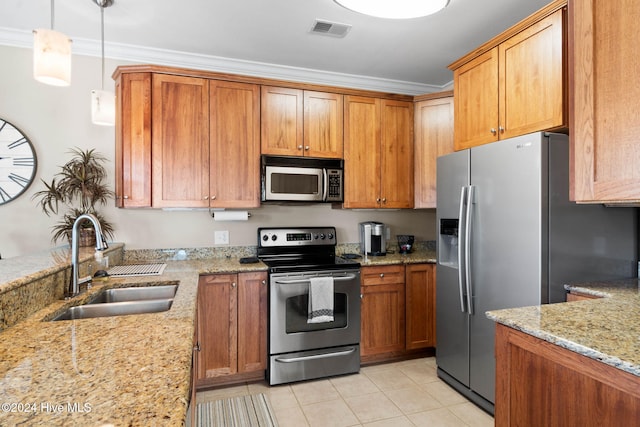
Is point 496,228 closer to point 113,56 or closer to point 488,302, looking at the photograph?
point 488,302

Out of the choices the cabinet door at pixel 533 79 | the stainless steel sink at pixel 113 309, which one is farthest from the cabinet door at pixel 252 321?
the cabinet door at pixel 533 79

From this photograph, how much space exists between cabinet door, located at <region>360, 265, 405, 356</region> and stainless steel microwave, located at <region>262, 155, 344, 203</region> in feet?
2.49

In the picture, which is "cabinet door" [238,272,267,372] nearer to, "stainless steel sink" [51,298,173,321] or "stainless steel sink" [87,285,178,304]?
"stainless steel sink" [87,285,178,304]

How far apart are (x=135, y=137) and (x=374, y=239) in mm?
2235

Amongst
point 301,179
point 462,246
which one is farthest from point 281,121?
point 462,246

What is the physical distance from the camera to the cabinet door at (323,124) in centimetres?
311

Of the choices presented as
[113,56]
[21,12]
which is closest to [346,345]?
[113,56]

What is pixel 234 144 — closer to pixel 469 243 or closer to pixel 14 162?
pixel 14 162

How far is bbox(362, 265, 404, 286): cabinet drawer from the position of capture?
3.00 meters

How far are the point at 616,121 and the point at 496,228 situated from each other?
1003mm

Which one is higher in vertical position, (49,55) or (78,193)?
(49,55)

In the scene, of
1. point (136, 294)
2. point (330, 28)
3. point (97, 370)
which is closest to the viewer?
point (97, 370)

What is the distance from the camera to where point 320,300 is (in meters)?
2.76

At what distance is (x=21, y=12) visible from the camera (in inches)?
94.7
